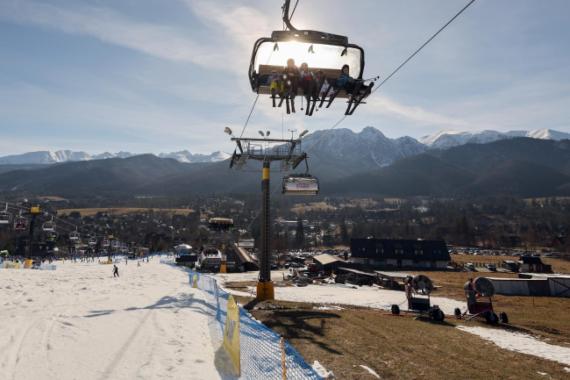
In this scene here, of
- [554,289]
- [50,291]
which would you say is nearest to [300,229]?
[554,289]

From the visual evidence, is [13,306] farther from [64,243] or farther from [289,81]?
[64,243]

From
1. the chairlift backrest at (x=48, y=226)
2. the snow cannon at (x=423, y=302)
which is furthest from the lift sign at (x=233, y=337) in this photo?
the chairlift backrest at (x=48, y=226)

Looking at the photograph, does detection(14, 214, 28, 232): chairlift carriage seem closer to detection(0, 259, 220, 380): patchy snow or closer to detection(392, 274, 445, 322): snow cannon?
detection(0, 259, 220, 380): patchy snow

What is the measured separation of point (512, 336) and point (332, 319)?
8232mm

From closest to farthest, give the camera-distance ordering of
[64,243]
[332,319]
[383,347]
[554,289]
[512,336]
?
[383,347]
[512,336]
[332,319]
[554,289]
[64,243]

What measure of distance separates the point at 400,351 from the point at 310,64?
10.7m

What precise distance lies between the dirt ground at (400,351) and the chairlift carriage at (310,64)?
30.3 ft

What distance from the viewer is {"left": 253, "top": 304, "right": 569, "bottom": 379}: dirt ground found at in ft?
33.4

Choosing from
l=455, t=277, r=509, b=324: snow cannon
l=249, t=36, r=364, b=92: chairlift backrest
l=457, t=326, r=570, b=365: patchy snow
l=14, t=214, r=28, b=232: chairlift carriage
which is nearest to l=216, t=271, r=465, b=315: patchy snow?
l=455, t=277, r=509, b=324: snow cannon

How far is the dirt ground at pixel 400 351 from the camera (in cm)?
1018

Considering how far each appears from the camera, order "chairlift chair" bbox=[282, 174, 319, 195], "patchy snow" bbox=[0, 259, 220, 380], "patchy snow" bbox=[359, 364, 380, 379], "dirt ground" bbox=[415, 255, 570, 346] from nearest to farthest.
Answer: "patchy snow" bbox=[0, 259, 220, 380], "patchy snow" bbox=[359, 364, 380, 379], "dirt ground" bbox=[415, 255, 570, 346], "chairlift chair" bbox=[282, 174, 319, 195]

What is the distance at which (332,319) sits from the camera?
17.3 meters

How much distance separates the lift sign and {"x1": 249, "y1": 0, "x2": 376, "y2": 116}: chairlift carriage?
7.98 meters

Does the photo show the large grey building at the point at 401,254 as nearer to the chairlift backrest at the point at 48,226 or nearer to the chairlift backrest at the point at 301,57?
the chairlift backrest at the point at 48,226
